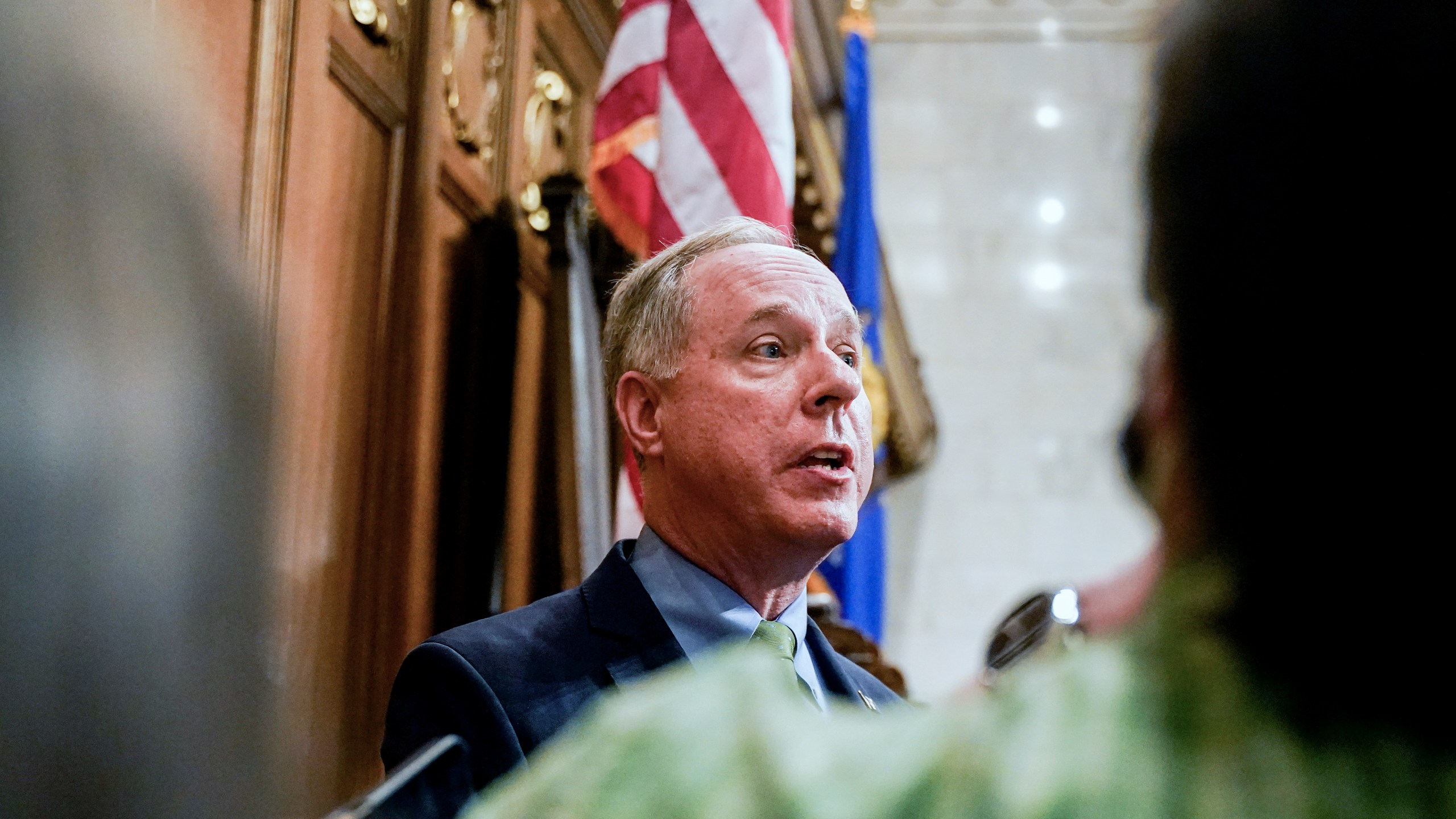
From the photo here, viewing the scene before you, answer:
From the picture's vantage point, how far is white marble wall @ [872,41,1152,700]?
757 centimetres

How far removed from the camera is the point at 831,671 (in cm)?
205

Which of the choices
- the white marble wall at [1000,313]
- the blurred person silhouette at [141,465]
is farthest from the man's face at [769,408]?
the white marble wall at [1000,313]

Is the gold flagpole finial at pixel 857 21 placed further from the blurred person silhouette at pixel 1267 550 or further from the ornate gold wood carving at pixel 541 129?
the blurred person silhouette at pixel 1267 550

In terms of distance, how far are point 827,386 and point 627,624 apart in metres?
0.44

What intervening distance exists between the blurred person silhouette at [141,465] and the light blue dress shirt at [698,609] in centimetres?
101

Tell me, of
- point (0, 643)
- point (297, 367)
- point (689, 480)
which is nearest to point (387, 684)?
point (297, 367)

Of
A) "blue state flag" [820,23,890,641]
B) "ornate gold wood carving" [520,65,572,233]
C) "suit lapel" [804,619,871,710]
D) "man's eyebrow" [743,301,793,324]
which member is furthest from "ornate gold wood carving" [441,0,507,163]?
"blue state flag" [820,23,890,641]

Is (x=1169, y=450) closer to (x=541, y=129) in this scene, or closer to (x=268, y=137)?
(x=268, y=137)

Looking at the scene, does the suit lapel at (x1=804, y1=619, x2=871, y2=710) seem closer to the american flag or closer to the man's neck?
the man's neck

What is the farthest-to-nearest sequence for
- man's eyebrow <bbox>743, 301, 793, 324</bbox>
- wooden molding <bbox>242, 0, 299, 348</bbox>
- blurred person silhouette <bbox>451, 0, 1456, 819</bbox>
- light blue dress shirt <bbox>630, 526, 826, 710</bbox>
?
1. wooden molding <bbox>242, 0, 299, 348</bbox>
2. man's eyebrow <bbox>743, 301, 793, 324</bbox>
3. light blue dress shirt <bbox>630, 526, 826, 710</bbox>
4. blurred person silhouette <bbox>451, 0, 1456, 819</bbox>

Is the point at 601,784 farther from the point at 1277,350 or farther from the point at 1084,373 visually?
the point at 1084,373

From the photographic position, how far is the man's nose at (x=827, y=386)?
2.00 m

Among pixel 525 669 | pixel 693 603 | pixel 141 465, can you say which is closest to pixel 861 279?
pixel 693 603

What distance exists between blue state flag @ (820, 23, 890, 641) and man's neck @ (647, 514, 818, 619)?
9.74 feet
